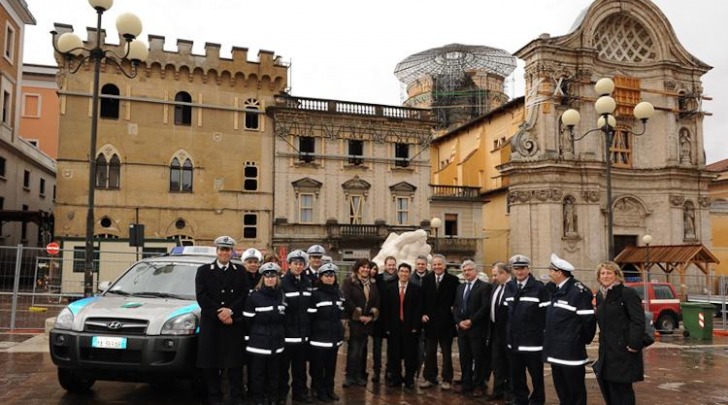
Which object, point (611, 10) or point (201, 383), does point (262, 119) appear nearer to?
point (611, 10)

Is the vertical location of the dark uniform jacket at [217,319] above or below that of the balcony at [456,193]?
below

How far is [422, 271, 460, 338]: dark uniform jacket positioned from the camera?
33.2ft

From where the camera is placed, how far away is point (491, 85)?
58750mm

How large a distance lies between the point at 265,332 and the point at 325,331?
1.10m

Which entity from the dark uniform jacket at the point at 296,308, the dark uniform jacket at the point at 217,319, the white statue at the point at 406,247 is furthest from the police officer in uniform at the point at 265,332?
the white statue at the point at 406,247

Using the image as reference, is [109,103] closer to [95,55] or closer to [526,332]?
[95,55]

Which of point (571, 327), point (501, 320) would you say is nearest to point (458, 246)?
point (501, 320)

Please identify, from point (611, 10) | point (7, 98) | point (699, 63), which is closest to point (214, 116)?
point (7, 98)

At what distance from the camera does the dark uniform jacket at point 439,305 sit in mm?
10125

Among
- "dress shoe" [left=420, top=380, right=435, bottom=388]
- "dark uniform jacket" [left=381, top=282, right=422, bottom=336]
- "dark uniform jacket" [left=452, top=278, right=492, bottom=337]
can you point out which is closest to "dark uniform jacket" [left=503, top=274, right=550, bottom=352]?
"dark uniform jacket" [left=452, top=278, right=492, bottom=337]

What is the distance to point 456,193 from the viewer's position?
41438mm

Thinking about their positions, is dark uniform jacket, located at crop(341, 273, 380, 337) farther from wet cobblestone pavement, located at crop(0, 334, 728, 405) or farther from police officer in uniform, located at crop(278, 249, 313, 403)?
police officer in uniform, located at crop(278, 249, 313, 403)

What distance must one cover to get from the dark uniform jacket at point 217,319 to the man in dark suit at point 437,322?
3223 millimetres

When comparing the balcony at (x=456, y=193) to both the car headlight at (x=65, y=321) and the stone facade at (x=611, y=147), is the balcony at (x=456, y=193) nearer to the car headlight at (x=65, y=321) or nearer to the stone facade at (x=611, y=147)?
the stone facade at (x=611, y=147)
